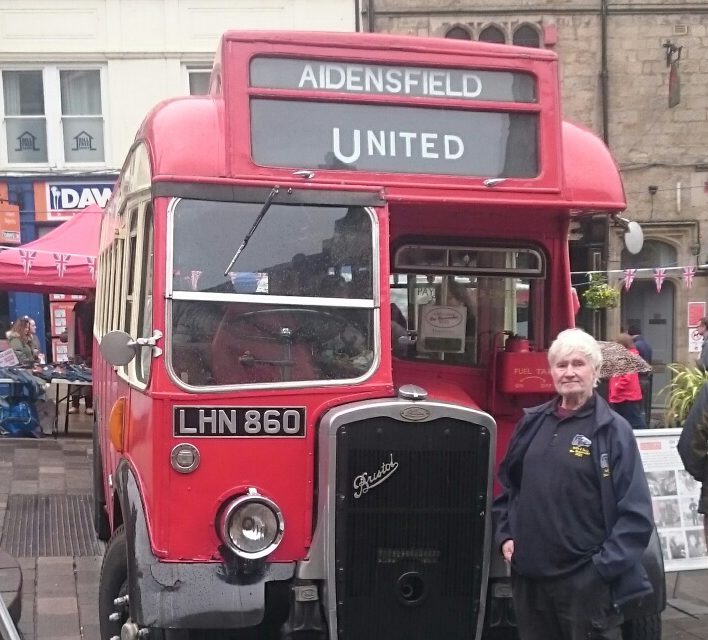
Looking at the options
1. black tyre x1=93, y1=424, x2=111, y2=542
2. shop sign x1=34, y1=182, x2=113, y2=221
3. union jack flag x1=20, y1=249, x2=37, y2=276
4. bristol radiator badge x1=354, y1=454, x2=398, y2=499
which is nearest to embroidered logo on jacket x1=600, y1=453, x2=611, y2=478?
bristol radiator badge x1=354, y1=454, x2=398, y2=499

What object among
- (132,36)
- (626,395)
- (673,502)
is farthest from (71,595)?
(132,36)

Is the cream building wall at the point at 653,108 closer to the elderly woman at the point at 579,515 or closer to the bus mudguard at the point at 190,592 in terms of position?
the elderly woman at the point at 579,515

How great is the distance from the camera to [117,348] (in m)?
3.70

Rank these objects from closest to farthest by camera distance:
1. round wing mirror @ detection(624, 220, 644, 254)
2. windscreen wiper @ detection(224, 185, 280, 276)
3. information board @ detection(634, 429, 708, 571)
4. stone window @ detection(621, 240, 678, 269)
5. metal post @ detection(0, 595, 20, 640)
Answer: windscreen wiper @ detection(224, 185, 280, 276) → metal post @ detection(0, 595, 20, 640) → round wing mirror @ detection(624, 220, 644, 254) → information board @ detection(634, 429, 708, 571) → stone window @ detection(621, 240, 678, 269)

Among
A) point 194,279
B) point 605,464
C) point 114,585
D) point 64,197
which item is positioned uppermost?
point 64,197

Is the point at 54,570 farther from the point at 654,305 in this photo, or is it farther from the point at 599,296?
the point at 654,305

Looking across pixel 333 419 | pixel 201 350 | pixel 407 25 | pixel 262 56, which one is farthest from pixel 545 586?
pixel 407 25

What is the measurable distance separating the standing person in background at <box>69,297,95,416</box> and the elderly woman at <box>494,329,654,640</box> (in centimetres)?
1058

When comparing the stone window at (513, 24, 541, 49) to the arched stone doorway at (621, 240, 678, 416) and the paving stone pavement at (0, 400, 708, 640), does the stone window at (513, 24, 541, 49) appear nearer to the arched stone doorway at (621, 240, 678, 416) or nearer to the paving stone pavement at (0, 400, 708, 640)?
the arched stone doorway at (621, 240, 678, 416)

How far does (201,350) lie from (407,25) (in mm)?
14976

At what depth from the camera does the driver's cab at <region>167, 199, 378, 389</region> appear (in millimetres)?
3736

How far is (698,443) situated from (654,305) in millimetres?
13739

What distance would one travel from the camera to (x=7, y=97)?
56.6ft

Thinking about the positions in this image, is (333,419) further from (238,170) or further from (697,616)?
(697,616)
